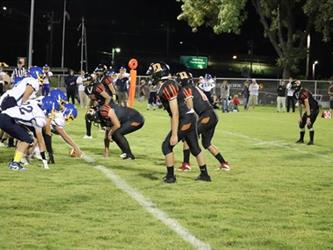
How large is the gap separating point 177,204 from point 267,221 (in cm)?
142

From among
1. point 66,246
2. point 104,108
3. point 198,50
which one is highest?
point 198,50

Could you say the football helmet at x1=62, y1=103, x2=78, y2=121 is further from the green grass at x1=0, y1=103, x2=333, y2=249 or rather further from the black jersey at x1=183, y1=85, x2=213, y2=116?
the black jersey at x1=183, y1=85, x2=213, y2=116

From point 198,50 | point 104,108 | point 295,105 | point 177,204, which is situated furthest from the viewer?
point 198,50

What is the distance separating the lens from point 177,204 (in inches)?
335

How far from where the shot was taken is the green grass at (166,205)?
6602 mm

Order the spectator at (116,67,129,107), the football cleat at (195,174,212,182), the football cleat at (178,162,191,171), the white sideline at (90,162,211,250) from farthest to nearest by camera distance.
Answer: the spectator at (116,67,129,107) < the football cleat at (178,162,191,171) < the football cleat at (195,174,212,182) < the white sideline at (90,162,211,250)

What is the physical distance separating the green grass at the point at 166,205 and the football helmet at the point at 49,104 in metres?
1.12

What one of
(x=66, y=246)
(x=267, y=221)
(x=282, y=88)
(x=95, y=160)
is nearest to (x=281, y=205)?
(x=267, y=221)

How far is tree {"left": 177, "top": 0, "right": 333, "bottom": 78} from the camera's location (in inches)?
1815

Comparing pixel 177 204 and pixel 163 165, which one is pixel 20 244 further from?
pixel 163 165

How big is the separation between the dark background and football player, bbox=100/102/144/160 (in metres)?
60.3

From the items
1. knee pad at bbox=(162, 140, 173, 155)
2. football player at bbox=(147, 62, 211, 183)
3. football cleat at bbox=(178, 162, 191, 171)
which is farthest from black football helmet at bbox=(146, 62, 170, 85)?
football cleat at bbox=(178, 162, 191, 171)

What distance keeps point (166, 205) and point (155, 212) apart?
0.49 meters

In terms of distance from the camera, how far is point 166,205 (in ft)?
27.6
